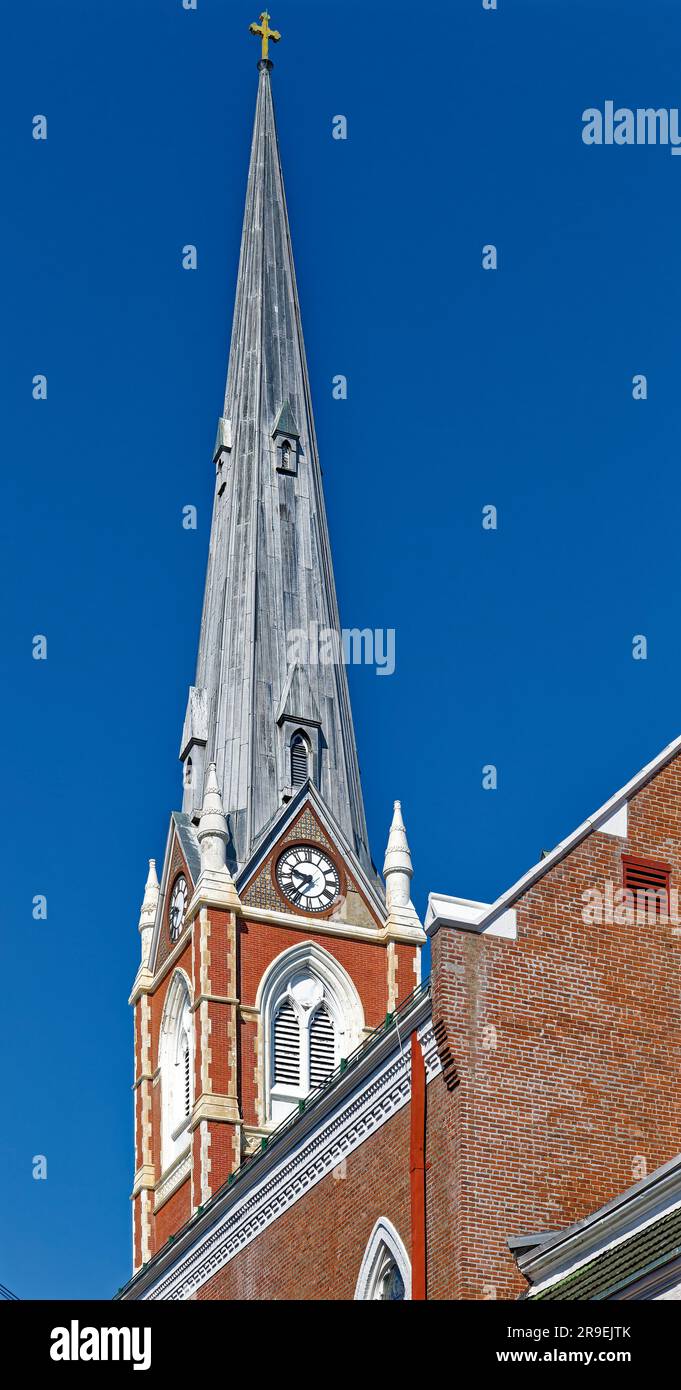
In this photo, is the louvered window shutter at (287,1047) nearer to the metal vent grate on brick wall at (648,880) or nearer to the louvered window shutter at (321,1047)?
the louvered window shutter at (321,1047)

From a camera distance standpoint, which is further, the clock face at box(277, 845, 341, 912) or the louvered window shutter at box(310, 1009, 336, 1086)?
the clock face at box(277, 845, 341, 912)

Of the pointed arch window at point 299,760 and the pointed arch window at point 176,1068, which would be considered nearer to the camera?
the pointed arch window at point 176,1068

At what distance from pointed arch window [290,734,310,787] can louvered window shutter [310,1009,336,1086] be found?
7908 millimetres

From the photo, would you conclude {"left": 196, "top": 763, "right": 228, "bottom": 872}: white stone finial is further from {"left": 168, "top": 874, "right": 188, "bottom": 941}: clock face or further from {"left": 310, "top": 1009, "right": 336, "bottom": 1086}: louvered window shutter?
{"left": 310, "top": 1009, "right": 336, "bottom": 1086}: louvered window shutter

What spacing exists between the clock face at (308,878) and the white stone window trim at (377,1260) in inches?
1436

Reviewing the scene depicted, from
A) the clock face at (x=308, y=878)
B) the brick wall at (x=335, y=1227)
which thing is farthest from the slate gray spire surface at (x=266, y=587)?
the brick wall at (x=335, y=1227)

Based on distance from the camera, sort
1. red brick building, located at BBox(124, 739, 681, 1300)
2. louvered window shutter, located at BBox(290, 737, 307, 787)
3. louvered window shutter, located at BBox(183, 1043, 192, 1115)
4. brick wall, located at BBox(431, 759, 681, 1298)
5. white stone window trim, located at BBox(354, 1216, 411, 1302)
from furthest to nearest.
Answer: louvered window shutter, located at BBox(290, 737, 307, 787)
louvered window shutter, located at BBox(183, 1043, 192, 1115)
white stone window trim, located at BBox(354, 1216, 411, 1302)
red brick building, located at BBox(124, 739, 681, 1300)
brick wall, located at BBox(431, 759, 681, 1298)

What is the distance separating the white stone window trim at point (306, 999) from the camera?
2574 inches

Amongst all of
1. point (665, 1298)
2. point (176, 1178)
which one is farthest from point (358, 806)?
point (665, 1298)

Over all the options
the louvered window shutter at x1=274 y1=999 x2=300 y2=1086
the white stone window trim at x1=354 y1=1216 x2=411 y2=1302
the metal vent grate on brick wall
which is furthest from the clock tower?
the metal vent grate on brick wall

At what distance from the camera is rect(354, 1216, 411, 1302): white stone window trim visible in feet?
102
